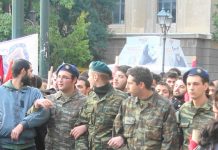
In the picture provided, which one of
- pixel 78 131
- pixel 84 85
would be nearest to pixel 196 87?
pixel 78 131

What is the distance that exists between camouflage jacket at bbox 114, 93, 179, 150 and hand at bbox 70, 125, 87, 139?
65cm

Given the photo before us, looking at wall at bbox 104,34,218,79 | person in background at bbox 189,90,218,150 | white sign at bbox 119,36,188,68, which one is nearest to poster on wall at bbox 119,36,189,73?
white sign at bbox 119,36,188,68

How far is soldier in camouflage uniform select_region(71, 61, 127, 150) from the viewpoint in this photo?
21.6 feet

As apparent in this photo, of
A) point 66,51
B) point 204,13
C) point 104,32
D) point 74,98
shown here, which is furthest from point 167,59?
point 74,98

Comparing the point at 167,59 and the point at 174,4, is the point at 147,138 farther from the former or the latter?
the point at 174,4

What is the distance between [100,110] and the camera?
6594 mm

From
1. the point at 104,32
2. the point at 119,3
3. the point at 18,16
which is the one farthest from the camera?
the point at 119,3

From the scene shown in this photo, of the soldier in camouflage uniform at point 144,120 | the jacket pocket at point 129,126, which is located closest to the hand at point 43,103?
the soldier in camouflage uniform at point 144,120

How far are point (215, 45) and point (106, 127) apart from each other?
32284mm

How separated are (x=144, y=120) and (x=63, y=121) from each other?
3.90 feet

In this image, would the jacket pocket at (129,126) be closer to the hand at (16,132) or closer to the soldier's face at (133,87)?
the soldier's face at (133,87)

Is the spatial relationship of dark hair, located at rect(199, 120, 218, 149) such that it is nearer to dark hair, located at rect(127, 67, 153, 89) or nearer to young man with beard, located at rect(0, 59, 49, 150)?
dark hair, located at rect(127, 67, 153, 89)

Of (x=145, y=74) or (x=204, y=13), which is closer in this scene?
(x=145, y=74)

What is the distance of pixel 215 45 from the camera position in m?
38.0
